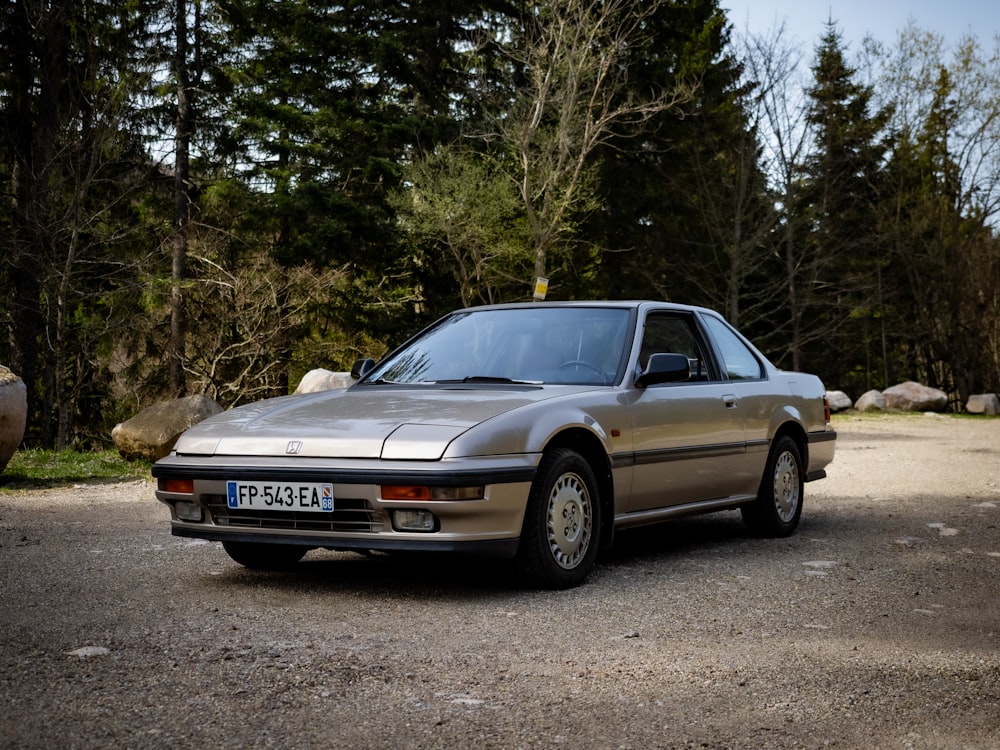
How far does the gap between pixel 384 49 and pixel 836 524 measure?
78.2 ft

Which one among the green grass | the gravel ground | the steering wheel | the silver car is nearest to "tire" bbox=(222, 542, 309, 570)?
the silver car

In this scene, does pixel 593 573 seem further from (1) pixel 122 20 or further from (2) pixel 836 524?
(1) pixel 122 20

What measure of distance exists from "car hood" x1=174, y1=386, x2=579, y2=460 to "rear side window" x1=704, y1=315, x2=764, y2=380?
1947 mm

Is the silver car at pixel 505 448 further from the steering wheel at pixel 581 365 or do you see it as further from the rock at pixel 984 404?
the rock at pixel 984 404

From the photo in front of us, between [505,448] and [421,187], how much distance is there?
25229 mm

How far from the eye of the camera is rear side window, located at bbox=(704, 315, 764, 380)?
25.9 ft

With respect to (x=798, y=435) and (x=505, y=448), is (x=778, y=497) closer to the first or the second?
(x=798, y=435)

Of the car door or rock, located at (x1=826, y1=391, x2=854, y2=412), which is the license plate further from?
rock, located at (x1=826, y1=391, x2=854, y2=412)

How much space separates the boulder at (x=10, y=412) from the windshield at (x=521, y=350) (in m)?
5.46

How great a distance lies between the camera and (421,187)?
98.9 feet

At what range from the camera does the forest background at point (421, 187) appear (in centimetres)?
2500

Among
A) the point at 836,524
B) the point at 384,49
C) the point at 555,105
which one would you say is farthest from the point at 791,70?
the point at 836,524

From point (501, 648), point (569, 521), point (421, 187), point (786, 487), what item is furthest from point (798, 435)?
point (421, 187)

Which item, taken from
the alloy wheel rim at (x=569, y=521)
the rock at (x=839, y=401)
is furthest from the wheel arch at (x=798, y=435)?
Answer: the rock at (x=839, y=401)
